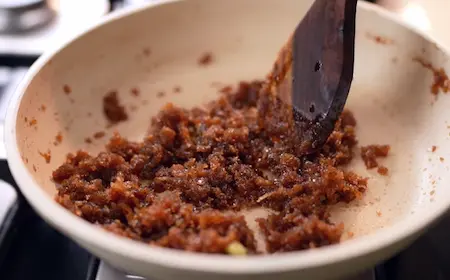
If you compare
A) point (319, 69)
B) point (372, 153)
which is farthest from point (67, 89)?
point (372, 153)

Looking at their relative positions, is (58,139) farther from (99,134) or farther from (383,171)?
(383,171)

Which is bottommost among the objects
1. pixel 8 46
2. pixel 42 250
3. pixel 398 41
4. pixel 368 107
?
pixel 42 250

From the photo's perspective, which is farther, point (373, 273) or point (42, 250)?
point (42, 250)

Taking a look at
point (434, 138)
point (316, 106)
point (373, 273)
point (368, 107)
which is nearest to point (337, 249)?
point (373, 273)

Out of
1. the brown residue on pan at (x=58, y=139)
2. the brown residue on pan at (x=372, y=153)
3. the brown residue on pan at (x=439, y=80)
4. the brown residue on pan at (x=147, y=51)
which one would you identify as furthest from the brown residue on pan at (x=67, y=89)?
the brown residue on pan at (x=439, y=80)

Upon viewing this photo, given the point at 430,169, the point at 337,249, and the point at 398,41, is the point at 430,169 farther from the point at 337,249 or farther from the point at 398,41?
the point at 337,249

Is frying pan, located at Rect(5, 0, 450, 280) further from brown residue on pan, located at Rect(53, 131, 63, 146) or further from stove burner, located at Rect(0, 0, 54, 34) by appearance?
stove burner, located at Rect(0, 0, 54, 34)
